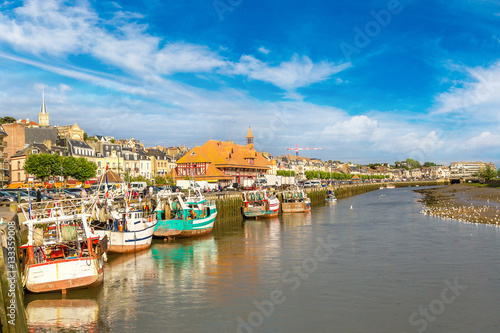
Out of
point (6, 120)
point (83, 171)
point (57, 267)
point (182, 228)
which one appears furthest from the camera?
point (6, 120)

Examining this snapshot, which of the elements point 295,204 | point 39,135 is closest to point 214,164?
point 295,204

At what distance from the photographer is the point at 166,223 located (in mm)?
36906

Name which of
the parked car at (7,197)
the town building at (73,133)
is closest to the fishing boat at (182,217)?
the parked car at (7,197)

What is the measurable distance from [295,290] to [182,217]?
2128 cm

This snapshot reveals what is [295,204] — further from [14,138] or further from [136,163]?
[14,138]

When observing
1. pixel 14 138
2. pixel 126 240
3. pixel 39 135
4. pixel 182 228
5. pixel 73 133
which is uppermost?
pixel 73 133

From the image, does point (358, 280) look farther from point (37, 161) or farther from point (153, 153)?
point (153, 153)

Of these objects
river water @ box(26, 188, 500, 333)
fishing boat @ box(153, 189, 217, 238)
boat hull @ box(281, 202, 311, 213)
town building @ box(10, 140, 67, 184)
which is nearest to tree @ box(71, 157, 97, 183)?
town building @ box(10, 140, 67, 184)

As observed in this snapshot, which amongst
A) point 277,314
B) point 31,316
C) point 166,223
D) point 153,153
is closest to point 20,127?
point 153,153

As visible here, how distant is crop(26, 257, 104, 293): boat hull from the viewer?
770 inches

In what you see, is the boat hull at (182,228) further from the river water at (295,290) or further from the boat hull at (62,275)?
the boat hull at (62,275)

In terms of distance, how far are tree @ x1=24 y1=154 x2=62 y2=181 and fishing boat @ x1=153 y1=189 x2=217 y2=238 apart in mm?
37243

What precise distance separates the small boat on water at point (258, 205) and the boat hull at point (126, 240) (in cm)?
2501

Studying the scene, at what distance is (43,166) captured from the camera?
70.4m
